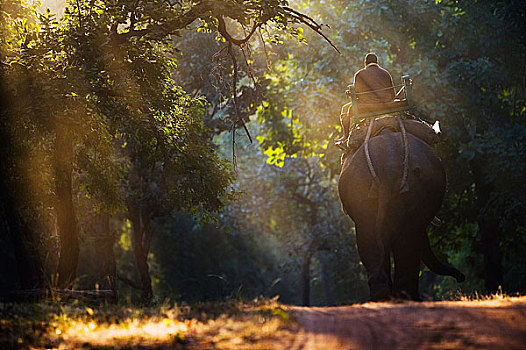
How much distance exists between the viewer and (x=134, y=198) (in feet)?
83.2

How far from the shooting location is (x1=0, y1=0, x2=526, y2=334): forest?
1343 centimetres

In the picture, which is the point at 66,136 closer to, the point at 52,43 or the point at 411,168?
the point at 52,43

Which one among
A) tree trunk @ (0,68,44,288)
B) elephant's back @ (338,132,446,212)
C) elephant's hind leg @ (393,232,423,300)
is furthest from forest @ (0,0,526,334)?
elephant's back @ (338,132,446,212)

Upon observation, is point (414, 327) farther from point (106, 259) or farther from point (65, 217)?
point (106, 259)

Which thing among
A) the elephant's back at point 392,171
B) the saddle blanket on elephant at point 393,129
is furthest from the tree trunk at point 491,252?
the elephant's back at point 392,171

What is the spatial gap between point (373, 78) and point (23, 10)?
22.6ft

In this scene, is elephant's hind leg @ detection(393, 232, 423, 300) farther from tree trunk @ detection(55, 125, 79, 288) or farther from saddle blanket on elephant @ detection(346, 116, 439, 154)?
tree trunk @ detection(55, 125, 79, 288)

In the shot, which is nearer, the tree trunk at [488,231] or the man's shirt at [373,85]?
the man's shirt at [373,85]

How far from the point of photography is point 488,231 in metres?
24.4

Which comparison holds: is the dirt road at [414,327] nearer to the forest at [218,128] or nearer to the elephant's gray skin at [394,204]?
the forest at [218,128]

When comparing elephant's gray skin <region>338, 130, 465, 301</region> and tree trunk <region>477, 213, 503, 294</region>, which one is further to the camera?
tree trunk <region>477, 213, 503, 294</region>

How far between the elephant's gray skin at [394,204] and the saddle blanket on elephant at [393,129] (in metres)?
0.14

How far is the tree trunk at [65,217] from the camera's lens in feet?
45.8

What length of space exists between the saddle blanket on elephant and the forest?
1.93m
